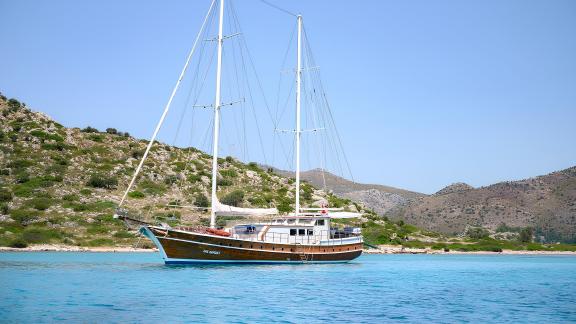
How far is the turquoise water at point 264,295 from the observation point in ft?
78.2

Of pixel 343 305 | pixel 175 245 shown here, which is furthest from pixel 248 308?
pixel 175 245

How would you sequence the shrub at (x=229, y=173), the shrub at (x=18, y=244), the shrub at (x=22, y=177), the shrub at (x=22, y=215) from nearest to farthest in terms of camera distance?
the shrub at (x=18, y=244) < the shrub at (x=22, y=215) < the shrub at (x=22, y=177) < the shrub at (x=229, y=173)

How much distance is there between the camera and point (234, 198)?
86.2m

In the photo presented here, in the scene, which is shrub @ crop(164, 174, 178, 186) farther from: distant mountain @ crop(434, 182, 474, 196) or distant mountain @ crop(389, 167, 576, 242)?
distant mountain @ crop(434, 182, 474, 196)

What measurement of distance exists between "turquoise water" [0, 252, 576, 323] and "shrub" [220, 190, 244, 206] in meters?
39.0

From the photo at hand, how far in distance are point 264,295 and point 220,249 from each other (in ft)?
56.2

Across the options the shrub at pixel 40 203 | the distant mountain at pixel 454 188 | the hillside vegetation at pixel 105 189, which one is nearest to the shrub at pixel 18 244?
the hillside vegetation at pixel 105 189

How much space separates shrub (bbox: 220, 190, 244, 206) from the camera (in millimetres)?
84812

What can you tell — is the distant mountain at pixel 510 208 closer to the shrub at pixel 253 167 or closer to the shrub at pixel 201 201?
the shrub at pixel 253 167

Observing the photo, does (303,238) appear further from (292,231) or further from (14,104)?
(14,104)

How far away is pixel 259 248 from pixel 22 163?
49.0 m

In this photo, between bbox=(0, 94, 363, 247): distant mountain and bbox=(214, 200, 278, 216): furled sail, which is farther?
bbox=(0, 94, 363, 247): distant mountain

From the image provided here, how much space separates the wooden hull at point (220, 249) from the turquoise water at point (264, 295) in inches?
52.6

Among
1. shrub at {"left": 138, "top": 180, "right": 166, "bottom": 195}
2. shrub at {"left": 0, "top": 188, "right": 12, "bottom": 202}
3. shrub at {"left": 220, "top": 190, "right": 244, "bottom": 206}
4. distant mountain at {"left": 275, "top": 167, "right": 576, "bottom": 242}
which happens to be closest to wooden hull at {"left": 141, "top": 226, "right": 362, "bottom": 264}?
shrub at {"left": 220, "top": 190, "right": 244, "bottom": 206}
